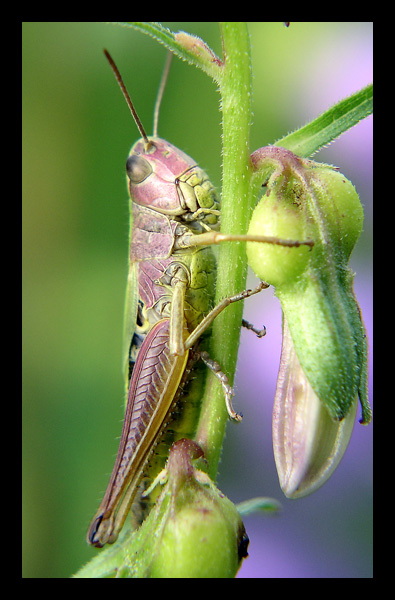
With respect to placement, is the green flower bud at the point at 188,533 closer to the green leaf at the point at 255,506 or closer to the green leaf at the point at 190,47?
the green leaf at the point at 255,506

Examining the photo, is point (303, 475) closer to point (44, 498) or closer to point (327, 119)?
point (327, 119)

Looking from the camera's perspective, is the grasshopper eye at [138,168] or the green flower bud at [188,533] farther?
the grasshopper eye at [138,168]

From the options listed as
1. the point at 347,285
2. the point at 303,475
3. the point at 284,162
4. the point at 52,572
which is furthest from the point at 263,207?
the point at 52,572

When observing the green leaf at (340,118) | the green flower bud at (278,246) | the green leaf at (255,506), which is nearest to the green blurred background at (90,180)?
the green leaf at (255,506)

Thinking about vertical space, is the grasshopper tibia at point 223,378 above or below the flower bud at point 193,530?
above

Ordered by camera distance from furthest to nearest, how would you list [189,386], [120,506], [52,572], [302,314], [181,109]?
[181,109] → [52,572] → [189,386] → [120,506] → [302,314]

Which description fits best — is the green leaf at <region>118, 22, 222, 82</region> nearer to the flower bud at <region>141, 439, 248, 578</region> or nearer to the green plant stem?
the green plant stem
